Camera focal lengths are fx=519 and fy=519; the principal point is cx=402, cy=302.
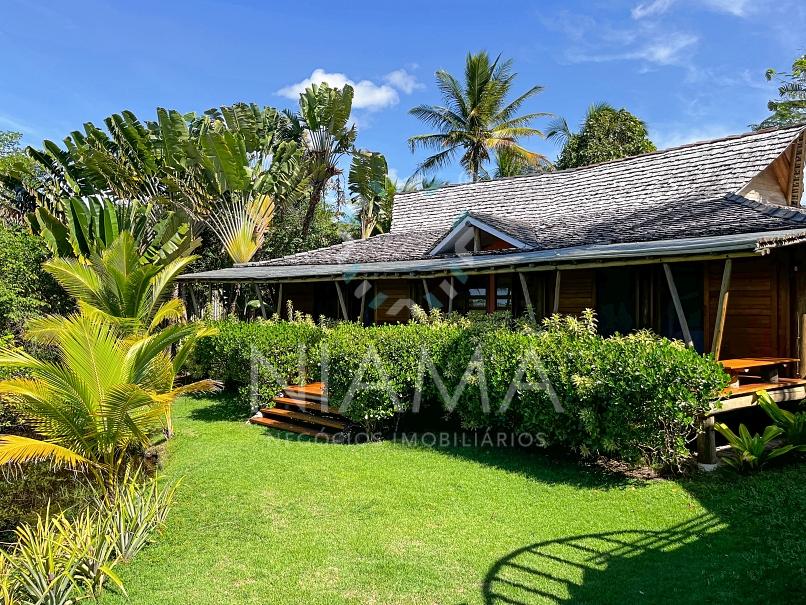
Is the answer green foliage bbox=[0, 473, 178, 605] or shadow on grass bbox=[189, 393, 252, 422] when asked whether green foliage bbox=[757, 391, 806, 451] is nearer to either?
green foliage bbox=[0, 473, 178, 605]

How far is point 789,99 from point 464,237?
26.6 m

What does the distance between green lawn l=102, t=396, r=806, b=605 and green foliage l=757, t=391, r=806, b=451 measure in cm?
38

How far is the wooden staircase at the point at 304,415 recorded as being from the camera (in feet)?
30.0

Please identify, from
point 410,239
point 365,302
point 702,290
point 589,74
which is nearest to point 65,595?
point 702,290

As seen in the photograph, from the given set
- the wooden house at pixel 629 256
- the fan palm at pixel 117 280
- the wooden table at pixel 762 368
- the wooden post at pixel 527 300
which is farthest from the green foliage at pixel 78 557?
the wooden table at pixel 762 368

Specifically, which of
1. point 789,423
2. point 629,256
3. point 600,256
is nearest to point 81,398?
point 600,256

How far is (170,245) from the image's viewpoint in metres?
17.4

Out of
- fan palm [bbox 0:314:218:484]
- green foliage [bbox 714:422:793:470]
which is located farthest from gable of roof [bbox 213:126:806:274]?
fan palm [bbox 0:314:218:484]

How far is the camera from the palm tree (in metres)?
28.4

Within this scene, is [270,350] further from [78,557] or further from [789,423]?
[789,423]

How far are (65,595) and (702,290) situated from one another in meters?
10.6

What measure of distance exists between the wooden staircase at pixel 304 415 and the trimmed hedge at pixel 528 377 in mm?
365

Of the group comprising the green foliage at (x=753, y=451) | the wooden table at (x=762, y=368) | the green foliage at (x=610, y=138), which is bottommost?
the green foliage at (x=753, y=451)

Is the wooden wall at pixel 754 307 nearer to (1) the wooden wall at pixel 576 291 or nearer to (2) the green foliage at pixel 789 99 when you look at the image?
(1) the wooden wall at pixel 576 291
